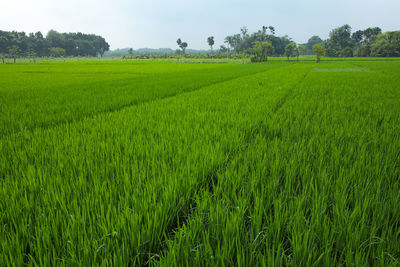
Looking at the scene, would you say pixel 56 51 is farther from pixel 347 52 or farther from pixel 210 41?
pixel 347 52

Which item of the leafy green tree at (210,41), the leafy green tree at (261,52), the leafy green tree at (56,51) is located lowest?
the leafy green tree at (261,52)

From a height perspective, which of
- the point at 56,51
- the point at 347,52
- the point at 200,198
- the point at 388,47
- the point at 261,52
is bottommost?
the point at 200,198

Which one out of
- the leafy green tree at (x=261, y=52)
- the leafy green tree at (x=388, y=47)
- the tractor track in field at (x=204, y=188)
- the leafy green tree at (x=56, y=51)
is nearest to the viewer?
the tractor track in field at (x=204, y=188)

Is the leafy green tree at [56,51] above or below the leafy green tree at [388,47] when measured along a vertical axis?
above

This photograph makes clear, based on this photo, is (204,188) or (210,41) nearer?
(204,188)

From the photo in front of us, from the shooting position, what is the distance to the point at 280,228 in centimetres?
A: 105

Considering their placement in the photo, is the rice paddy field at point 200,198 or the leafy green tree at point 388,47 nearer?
the rice paddy field at point 200,198

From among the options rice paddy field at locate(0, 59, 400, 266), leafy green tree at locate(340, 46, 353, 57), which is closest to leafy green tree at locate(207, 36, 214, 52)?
leafy green tree at locate(340, 46, 353, 57)

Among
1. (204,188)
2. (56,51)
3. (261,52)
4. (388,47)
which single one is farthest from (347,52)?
(56,51)

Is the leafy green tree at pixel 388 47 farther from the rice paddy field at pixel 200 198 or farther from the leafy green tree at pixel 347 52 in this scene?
the rice paddy field at pixel 200 198

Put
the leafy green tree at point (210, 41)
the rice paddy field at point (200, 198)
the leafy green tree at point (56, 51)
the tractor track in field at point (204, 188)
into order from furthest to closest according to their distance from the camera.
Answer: the leafy green tree at point (210, 41)
the leafy green tree at point (56, 51)
the tractor track in field at point (204, 188)
the rice paddy field at point (200, 198)

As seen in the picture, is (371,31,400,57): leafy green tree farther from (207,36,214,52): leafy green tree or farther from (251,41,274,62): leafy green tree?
(207,36,214,52): leafy green tree

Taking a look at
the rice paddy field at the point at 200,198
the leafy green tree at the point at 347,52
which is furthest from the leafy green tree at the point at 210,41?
the rice paddy field at the point at 200,198

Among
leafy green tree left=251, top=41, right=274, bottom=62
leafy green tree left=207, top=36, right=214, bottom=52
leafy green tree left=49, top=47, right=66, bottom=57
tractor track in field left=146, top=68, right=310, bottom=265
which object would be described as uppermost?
leafy green tree left=207, top=36, right=214, bottom=52
